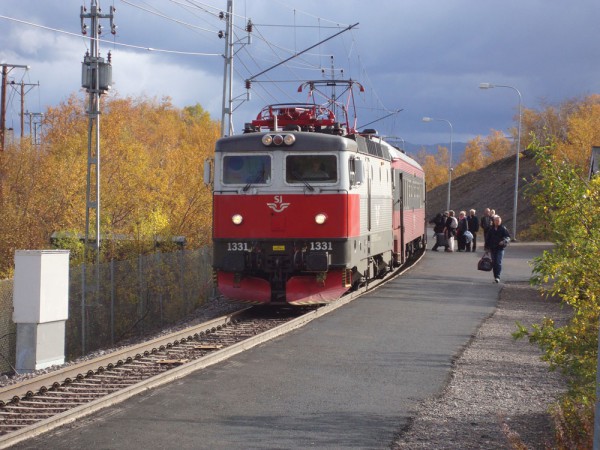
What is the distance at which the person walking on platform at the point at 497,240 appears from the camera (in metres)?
21.5

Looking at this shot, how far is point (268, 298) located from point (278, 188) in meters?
2.05

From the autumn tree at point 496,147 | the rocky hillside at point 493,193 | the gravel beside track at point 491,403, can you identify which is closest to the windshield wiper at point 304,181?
the gravel beside track at point 491,403

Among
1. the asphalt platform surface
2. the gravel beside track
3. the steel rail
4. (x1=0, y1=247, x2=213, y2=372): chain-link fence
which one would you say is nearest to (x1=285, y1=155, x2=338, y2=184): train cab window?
the asphalt platform surface

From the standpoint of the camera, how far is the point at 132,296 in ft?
73.5

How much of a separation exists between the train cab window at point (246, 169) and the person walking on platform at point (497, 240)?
279 inches

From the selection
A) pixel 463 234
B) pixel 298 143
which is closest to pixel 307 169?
pixel 298 143

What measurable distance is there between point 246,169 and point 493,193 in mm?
75498

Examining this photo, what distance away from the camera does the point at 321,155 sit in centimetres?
1631

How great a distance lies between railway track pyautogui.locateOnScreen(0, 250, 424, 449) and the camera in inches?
336

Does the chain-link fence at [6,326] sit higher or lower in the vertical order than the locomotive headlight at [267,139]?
lower

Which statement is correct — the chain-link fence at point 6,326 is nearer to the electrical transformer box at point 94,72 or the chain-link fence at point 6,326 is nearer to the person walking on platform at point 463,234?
the electrical transformer box at point 94,72

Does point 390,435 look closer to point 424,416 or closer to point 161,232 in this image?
point 424,416

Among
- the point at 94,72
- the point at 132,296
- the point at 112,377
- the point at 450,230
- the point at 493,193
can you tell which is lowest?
the point at 112,377

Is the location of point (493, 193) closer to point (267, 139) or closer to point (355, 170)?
point (355, 170)
